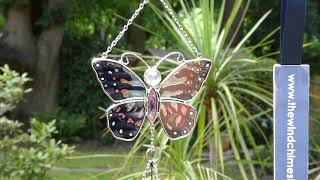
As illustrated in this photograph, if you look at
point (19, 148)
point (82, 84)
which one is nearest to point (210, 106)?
point (19, 148)

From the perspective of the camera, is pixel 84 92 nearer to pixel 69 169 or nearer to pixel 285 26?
pixel 69 169

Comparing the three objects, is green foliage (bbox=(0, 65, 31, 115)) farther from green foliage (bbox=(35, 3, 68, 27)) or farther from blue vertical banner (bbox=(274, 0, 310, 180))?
green foliage (bbox=(35, 3, 68, 27))

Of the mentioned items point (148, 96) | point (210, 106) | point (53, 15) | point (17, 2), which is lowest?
point (210, 106)

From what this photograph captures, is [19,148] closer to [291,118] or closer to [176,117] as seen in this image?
[176,117]

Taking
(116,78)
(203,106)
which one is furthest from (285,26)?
(203,106)

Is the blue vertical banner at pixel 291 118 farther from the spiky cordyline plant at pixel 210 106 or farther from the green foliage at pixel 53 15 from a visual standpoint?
the green foliage at pixel 53 15

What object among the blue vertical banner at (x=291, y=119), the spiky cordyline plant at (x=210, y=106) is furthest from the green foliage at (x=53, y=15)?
the blue vertical banner at (x=291, y=119)
